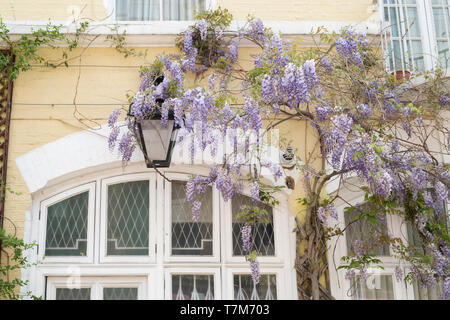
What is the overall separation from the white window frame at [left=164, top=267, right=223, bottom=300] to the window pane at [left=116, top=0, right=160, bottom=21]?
240 cm

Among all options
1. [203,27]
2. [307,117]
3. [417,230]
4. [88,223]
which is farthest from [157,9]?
[417,230]

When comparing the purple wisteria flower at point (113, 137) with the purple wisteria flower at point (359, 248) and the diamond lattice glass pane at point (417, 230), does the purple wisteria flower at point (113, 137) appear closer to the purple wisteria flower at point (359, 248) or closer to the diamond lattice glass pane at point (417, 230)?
the purple wisteria flower at point (359, 248)

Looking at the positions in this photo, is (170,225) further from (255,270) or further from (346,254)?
(346,254)

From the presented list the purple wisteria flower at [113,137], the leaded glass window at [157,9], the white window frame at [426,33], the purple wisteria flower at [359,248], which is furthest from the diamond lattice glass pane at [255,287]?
the leaded glass window at [157,9]

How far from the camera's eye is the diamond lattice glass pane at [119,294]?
542 cm

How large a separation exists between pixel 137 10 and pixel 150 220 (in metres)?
2.05

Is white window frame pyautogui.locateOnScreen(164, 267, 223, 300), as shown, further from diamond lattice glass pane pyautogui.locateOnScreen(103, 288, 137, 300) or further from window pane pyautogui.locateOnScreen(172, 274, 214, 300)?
diamond lattice glass pane pyautogui.locateOnScreen(103, 288, 137, 300)

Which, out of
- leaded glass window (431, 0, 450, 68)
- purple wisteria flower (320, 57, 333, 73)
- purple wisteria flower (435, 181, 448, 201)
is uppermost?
leaded glass window (431, 0, 450, 68)

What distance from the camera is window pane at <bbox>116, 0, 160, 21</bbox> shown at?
6.15m

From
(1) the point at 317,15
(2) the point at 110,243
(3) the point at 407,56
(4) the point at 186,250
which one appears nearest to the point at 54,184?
(2) the point at 110,243

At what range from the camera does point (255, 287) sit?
5504 mm

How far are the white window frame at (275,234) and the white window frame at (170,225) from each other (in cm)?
6

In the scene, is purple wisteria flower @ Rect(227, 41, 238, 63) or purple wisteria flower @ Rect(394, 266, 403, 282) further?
purple wisteria flower @ Rect(227, 41, 238, 63)

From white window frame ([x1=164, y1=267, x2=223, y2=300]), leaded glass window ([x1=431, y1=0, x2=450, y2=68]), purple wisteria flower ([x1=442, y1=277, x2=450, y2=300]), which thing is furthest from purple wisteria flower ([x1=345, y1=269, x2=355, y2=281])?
leaded glass window ([x1=431, y1=0, x2=450, y2=68])
